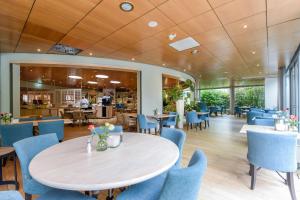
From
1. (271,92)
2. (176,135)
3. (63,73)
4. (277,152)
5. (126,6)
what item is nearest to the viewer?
(277,152)

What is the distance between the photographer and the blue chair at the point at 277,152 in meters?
2.08

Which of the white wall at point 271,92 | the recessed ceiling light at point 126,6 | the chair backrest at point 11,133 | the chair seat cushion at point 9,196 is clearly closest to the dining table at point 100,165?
the chair seat cushion at point 9,196

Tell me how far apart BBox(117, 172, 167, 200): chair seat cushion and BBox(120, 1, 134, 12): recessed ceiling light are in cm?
253

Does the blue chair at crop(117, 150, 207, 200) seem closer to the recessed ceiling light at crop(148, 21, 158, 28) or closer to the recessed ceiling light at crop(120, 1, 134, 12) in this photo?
the recessed ceiling light at crop(120, 1, 134, 12)

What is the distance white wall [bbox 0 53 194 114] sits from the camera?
193 inches

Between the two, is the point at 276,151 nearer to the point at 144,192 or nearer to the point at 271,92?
the point at 144,192

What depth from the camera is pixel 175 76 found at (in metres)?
8.52

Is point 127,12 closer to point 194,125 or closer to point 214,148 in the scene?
point 214,148

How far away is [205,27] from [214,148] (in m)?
3.14

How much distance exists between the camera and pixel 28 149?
184cm

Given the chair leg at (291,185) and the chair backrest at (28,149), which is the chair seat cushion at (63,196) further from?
the chair leg at (291,185)

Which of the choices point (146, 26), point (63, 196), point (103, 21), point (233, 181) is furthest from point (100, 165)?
point (146, 26)

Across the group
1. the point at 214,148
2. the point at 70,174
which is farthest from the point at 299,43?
the point at 70,174

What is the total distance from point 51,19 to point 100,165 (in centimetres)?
300
